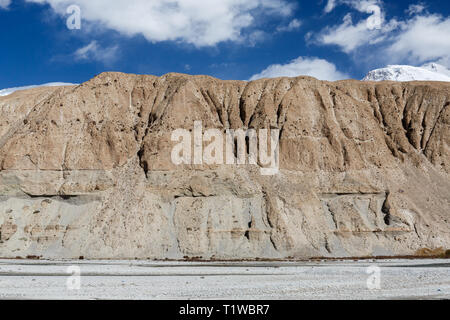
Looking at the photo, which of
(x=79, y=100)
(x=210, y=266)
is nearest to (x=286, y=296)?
(x=210, y=266)

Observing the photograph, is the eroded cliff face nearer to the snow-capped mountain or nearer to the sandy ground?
the sandy ground

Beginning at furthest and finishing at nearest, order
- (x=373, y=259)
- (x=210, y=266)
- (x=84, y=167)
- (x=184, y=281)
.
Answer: (x=84, y=167) < (x=373, y=259) < (x=210, y=266) < (x=184, y=281)

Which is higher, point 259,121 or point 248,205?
point 259,121

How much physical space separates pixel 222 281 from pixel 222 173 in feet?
77.5

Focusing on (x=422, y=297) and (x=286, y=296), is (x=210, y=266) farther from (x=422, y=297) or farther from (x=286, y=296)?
(x=422, y=297)

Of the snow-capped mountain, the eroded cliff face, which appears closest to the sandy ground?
the eroded cliff face

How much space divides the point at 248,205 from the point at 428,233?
17.9 meters

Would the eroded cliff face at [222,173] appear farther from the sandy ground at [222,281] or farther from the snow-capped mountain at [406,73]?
the snow-capped mountain at [406,73]

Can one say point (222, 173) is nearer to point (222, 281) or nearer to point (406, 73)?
point (222, 281)

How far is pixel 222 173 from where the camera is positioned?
49625mm

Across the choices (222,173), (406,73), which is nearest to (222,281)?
(222,173)

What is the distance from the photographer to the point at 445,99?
5956 cm

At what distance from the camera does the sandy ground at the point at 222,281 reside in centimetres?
2198

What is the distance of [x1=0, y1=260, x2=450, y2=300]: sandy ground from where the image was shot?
2198cm
